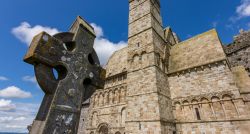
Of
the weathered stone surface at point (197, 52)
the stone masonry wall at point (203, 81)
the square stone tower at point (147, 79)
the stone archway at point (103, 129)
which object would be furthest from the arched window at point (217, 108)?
the stone archway at point (103, 129)

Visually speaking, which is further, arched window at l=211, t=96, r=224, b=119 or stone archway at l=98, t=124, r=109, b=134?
stone archway at l=98, t=124, r=109, b=134

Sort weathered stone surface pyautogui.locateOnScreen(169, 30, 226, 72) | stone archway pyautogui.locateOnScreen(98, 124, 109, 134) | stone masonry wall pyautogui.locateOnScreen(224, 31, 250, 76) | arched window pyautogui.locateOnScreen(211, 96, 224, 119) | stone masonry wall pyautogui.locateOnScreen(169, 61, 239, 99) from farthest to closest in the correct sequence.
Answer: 1. stone masonry wall pyautogui.locateOnScreen(224, 31, 250, 76)
2. stone archway pyautogui.locateOnScreen(98, 124, 109, 134)
3. weathered stone surface pyautogui.locateOnScreen(169, 30, 226, 72)
4. stone masonry wall pyautogui.locateOnScreen(169, 61, 239, 99)
5. arched window pyautogui.locateOnScreen(211, 96, 224, 119)

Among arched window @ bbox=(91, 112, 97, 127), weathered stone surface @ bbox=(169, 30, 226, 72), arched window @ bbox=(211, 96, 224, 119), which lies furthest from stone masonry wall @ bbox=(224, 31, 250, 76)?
arched window @ bbox=(91, 112, 97, 127)

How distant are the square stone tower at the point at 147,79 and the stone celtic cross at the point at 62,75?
919 centimetres

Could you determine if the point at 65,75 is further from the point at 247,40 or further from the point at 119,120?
the point at 247,40

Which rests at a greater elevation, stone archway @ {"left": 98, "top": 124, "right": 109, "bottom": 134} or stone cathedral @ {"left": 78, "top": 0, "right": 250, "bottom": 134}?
stone cathedral @ {"left": 78, "top": 0, "right": 250, "bottom": 134}

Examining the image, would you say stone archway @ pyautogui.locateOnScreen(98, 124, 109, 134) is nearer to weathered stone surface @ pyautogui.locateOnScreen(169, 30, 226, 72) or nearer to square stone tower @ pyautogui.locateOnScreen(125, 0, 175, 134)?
square stone tower @ pyautogui.locateOnScreen(125, 0, 175, 134)

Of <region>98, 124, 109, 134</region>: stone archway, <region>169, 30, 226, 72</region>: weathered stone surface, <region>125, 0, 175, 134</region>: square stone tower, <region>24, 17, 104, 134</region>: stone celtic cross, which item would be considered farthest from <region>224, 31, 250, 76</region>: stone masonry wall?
<region>24, 17, 104, 134</region>: stone celtic cross

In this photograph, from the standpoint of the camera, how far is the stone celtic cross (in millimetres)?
1671

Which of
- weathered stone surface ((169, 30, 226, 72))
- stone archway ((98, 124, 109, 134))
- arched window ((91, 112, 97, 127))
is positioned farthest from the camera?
arched window ((91, 112, 97, 127))

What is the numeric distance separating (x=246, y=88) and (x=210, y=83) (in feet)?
8.81

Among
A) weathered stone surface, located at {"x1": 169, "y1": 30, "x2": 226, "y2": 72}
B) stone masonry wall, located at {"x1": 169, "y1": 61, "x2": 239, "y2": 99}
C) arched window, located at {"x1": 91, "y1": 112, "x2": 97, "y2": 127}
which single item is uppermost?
weathered stone surface, located at {"x1": 169, "y1": 30, "x2": 226, "y2": 72}

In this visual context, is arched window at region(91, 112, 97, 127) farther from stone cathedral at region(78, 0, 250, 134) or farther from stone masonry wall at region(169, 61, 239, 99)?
stone masonry wall at region(169, 61, 239, 99)

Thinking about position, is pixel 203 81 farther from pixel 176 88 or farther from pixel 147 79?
pixel 147 79
